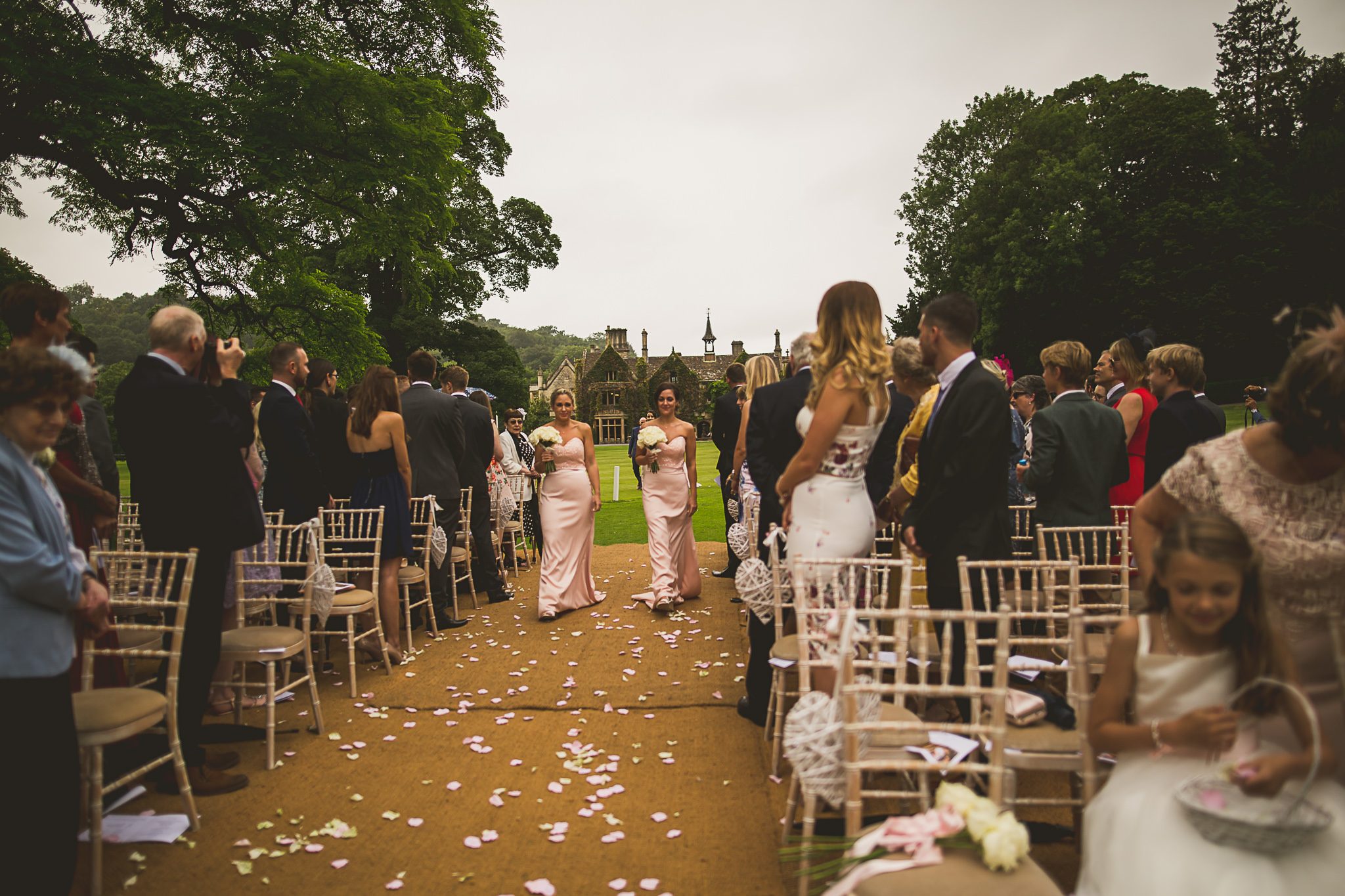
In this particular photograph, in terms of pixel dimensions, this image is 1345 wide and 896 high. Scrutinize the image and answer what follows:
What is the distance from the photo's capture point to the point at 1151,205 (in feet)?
112

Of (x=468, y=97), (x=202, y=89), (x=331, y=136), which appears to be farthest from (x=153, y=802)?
(x=468, y=97)

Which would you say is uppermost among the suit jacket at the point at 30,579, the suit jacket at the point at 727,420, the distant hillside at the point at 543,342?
the distant hillside at the point at 543,342

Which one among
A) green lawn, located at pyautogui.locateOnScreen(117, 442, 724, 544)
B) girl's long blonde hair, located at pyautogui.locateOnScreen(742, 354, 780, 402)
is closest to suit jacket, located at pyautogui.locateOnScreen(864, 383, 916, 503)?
girl's long blonde hair, located at pyautogui.locateOnScreen(742, 354, 780, 402)

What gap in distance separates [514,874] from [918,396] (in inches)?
152

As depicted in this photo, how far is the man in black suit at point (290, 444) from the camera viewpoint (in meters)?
5.45

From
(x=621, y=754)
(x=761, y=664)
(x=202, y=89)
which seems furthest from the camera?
(x=202, y=89)

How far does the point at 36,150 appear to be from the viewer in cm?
1082

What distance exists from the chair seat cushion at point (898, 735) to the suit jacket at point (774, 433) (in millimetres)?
1597

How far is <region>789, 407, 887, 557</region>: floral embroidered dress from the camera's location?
3533 mm

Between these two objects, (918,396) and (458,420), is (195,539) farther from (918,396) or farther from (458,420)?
(918,396)

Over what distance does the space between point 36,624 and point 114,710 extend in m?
0.72

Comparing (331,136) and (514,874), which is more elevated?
(331,136)

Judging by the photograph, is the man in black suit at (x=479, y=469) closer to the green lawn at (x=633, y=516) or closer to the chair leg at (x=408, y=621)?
the chair leg at (x=408, y=621)

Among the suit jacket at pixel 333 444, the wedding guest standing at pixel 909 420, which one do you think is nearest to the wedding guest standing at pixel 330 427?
the suit jacket at pixel 333 444
